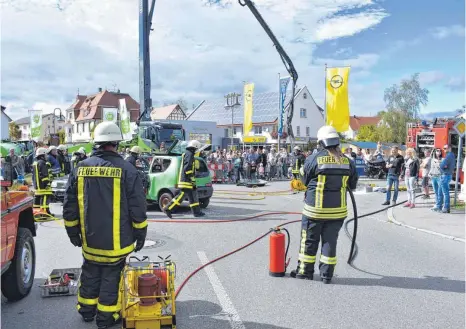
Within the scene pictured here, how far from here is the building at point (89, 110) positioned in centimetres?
7000

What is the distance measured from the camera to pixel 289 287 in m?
5.36

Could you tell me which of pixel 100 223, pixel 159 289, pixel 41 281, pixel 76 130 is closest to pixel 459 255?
pixel 159 289

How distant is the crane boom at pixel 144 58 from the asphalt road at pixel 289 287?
1405 centimetres

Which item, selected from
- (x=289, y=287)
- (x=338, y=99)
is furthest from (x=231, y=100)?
(x=289, y=287)

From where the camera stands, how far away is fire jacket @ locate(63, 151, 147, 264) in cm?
400

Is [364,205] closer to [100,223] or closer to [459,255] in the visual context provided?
[459,255]

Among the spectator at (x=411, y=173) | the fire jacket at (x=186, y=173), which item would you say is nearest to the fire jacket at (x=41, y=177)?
the fire jacket at (x=186, y=173)

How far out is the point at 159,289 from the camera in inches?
166

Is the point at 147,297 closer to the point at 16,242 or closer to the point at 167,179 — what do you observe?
the point at 16,242

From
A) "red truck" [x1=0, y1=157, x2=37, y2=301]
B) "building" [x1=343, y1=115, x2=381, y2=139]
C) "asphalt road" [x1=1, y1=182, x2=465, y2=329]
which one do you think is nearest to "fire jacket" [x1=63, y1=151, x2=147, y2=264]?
"red truck" [x1=0, y1=157, x2=37, y2=301]

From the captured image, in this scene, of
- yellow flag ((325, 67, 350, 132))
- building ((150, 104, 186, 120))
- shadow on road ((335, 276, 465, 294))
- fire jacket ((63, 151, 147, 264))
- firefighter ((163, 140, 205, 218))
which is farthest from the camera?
building ((150, 104, 186, 120))

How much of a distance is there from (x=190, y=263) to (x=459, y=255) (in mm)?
4532

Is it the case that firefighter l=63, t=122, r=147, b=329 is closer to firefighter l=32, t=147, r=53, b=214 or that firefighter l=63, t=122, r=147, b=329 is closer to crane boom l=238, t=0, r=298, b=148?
firefighter l=32, t=147, r=53, b=214

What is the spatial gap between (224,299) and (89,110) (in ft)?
239
